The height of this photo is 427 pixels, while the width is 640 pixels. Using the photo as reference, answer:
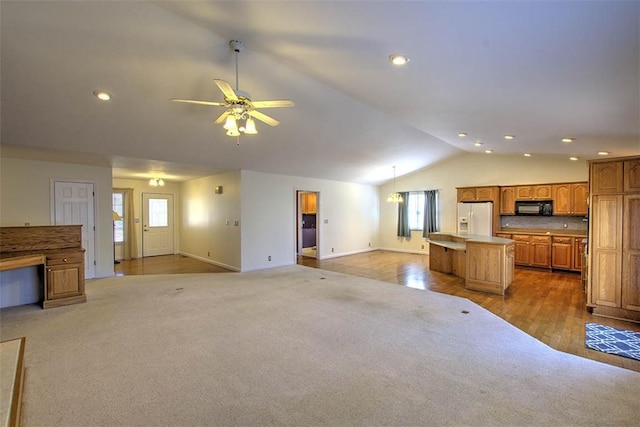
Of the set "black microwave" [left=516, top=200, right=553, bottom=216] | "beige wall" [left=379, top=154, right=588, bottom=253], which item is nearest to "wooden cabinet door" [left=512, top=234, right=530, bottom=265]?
"black microwave" [left=516, top=200, right=553, bottom=216]

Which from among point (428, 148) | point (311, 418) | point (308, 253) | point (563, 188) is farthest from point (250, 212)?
point (563, 188)

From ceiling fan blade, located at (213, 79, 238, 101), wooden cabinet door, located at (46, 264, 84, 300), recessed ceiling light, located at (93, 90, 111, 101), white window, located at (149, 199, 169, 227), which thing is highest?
recessed ceiling light, located at (93, 90, 111, 101)

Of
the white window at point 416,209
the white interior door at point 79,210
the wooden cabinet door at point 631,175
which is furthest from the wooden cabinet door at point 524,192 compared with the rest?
the white interior door at point 79,210

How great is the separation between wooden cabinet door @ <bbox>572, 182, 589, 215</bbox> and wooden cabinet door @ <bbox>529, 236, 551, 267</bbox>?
88 centimetres

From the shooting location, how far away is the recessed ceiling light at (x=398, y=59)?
104 inches

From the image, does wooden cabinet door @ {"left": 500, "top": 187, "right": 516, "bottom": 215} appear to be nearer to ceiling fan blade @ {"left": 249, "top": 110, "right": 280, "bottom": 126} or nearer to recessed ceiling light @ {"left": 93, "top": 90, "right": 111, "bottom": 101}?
ceiling fan blade @ {"left": 249, "top": 110, "right": 280, "bottom": 126}

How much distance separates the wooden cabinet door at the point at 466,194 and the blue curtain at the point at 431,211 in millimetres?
860

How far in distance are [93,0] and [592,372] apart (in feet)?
17.0

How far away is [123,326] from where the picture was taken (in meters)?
3.65

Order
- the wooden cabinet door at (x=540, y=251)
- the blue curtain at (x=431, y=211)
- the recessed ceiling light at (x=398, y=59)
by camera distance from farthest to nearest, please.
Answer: the blue curtain at (x=431, y=211) → the wooden cabinet door at (x=540, y=251) → the recessed ceiling light at (x=398, y=59)

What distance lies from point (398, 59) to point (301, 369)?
2951mm

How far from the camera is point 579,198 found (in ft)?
22.6

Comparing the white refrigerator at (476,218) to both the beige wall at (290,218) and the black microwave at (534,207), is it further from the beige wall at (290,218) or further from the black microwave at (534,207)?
the beige wall at (290,218)

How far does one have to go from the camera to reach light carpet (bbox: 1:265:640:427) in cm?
210
